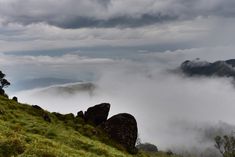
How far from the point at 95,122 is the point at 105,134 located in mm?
8667

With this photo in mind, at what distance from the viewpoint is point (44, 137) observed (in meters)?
52.2

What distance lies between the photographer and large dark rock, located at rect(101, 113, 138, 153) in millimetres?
83125

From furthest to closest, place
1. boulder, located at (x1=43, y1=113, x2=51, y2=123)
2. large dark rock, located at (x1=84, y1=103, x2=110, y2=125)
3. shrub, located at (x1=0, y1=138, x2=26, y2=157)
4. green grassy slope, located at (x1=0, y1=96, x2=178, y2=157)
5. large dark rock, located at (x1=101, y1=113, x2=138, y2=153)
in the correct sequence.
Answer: large dark rock, located at (x1=84, y1=103, x2=110, y2=125), large dark rock, located at (x1=101, y1=113, x2=138, y2=153), boulder, located at (x1=43, y1=113, x2=51, y2=123), green grassy slope, located at (x1=0, y1=96, x2=178, y2=157), shrub, located at (x1=0, y1=138, x2=26, y2=157)

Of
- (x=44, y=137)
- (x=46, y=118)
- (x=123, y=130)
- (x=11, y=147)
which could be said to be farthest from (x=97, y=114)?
(x=11, y=147)

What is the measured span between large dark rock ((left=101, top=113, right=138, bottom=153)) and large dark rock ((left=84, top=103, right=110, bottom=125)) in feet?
13.2

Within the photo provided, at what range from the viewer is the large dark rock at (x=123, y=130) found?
273ft

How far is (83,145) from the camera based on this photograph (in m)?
53.2

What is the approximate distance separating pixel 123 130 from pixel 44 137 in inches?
1321

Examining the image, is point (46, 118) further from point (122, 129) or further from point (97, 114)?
point (97, 114)

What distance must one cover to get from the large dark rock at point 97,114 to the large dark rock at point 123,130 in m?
4.03

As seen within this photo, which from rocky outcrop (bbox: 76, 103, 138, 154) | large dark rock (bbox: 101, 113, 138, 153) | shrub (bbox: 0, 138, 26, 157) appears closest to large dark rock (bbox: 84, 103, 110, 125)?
rocky outcrop (bbox: 76, 103, 138, 154)

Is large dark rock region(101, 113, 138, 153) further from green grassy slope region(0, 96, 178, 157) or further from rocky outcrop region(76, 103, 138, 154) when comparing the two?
green grassy slope region(0, 96, 178, 157)

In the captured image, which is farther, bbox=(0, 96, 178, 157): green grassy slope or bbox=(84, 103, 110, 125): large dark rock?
bbox=(84, 103, 110, 125): large dark rock

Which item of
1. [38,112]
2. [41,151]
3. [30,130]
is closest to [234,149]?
[38,112]
